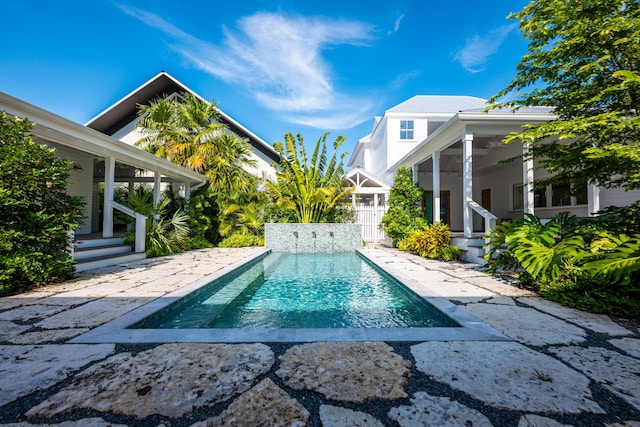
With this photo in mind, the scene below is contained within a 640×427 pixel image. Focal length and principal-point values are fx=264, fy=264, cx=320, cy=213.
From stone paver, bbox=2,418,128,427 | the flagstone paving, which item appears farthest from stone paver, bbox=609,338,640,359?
stone paver, bbox=2,418,128,427

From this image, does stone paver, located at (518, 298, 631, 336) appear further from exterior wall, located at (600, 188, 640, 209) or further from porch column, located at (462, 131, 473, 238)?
exterior wall, located at (600, 188, 640, 209)

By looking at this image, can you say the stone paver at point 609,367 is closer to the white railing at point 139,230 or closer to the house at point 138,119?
the white railing at point 139,230

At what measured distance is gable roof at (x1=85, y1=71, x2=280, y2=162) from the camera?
40.9ft

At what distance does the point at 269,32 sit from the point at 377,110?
41.0 ft

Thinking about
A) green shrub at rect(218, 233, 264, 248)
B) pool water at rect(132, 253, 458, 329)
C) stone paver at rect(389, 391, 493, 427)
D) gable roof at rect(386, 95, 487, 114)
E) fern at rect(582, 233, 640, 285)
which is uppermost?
gable roof at rect(386, 95, 487, 114)

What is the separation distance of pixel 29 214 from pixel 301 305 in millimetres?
4183

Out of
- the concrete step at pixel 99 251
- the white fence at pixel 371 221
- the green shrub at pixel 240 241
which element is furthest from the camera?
the white fence at pixel 371 221

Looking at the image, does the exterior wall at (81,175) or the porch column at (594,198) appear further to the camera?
the exterior wall at (81,175)

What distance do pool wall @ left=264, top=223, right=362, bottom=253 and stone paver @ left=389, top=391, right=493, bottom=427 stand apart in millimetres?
8549

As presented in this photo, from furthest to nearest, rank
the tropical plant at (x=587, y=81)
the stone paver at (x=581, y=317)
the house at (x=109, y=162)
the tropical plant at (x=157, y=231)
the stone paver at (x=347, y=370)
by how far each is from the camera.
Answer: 1. the tropical plant at (x=157, y=231)
2. the house at (x=109, y=162)
3. the tropical plant at (x=587, y=81)
4. the stone paver at (x=581, y=317)
5. the stone paver at (x=347, y=370)

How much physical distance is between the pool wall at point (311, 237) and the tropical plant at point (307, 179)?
31.9 inches

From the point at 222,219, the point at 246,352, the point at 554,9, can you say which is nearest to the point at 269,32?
the point at 222,219

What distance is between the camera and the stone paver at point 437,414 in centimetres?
128

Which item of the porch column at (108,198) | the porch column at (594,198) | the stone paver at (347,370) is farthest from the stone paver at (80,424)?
the porch column at (594,198)
